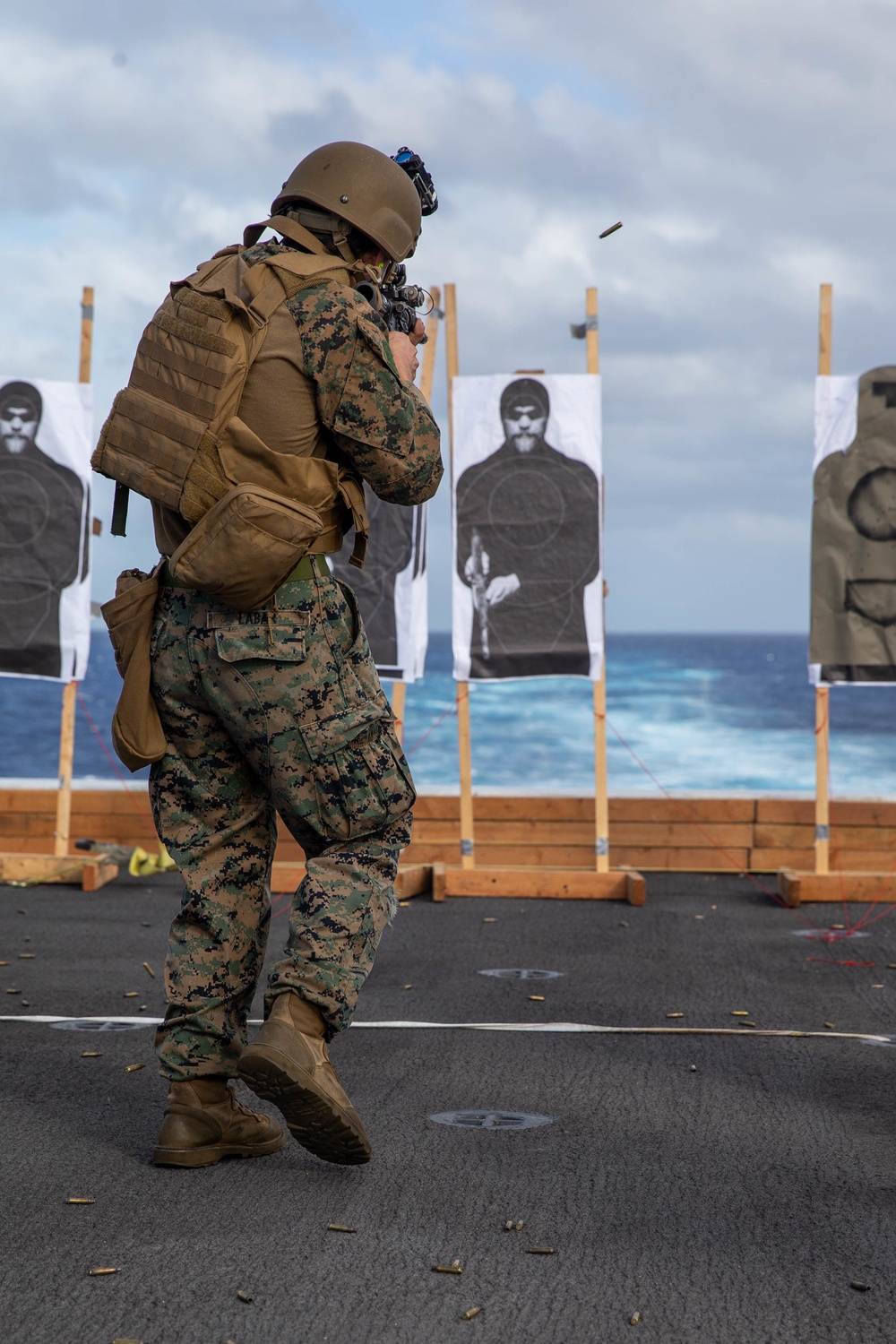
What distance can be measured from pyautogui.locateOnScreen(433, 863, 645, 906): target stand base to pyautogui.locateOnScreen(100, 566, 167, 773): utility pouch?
10.4 feet

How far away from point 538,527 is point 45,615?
2.21 metres

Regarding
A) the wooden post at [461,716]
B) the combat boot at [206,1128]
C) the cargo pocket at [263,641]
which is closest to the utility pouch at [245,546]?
the cargo pocket at [263,641]

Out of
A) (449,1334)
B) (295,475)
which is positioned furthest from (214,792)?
(449,1334)

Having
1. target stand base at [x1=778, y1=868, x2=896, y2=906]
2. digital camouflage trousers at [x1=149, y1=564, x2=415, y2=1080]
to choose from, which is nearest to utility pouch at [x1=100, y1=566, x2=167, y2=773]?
digital camouflage trousers at [x1=149, y1=564, x2=415, y2=1080]

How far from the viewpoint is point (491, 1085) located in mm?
2725

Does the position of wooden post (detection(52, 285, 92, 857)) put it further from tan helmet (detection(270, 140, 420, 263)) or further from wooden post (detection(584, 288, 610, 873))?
tan helmet (detection(270, 140, 420, 263))

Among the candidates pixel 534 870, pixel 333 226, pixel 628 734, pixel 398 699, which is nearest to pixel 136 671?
pixel 333 226

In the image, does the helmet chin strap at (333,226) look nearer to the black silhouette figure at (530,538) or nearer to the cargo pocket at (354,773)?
the cargo pocket at (354,773)

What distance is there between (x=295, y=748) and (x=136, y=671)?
0.32 metres

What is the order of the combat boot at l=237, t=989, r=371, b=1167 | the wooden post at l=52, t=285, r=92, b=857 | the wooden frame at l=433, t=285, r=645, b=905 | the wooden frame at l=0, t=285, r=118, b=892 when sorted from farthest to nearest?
the wooden post at l=52, t=285, r=92, b=857, the wooden frame at l=0, t=285, r=118, b=892, the wooden frame at l=433, t=285, r=645, b=905, the combat boot at l=237, t=989, r=371, b=1167

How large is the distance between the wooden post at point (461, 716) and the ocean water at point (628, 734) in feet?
30.7

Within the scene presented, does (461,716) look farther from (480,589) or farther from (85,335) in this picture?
(85,335)

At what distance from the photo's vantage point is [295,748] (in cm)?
211

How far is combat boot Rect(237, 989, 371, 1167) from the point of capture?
1946 millimetres
